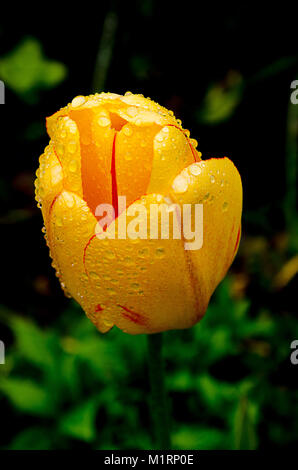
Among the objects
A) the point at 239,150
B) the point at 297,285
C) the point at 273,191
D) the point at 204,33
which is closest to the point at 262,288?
the point at 297,285

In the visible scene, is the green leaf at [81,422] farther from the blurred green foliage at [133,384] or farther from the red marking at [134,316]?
the red marking at [134,316]

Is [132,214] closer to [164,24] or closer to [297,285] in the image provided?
[297,285]

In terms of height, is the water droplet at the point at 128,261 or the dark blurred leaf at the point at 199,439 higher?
the water droplet at the point at 128,261

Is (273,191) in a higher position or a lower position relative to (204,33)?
lower

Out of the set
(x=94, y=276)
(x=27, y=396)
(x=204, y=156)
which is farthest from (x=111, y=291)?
(x=204, y=156)

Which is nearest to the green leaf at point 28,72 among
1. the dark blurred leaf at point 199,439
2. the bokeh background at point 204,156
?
the bokeh background at point 204,156
